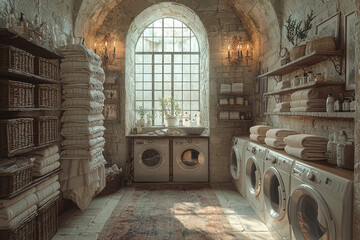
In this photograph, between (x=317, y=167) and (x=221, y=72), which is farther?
(x=221, y=72)

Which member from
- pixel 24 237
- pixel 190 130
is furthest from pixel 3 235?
pixel 190 130

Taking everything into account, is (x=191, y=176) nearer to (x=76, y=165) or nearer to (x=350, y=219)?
(x=76, y=165)

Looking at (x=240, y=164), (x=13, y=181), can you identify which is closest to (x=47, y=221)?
(x=13, y=181)

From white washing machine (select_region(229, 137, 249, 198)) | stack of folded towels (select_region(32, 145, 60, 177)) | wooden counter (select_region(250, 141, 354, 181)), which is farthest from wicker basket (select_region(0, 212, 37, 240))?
white washing machine (select_region(229, 137, 249, 198))

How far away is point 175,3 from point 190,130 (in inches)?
95.7

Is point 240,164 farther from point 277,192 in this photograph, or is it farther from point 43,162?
point 43,162

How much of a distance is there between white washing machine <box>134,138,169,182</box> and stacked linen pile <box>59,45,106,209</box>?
1.62 meters

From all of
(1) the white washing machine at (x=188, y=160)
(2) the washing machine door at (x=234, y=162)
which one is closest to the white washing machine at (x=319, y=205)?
(2) the washing machine door at (x=234, y=162)

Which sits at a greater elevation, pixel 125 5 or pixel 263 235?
pixel 125 5

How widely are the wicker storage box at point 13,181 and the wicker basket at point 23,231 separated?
28 centimetres

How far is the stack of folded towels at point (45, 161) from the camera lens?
2.44m

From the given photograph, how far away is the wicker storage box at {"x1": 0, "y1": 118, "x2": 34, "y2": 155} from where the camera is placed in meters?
1.95

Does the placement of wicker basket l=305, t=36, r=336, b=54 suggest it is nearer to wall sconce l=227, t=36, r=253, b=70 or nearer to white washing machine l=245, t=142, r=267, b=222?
white washing machine l=245, t=142, r=267, b=222

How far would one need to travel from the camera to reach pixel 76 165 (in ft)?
10.6
